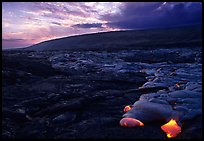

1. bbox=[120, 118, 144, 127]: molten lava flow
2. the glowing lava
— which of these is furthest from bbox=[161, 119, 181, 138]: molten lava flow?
the glowing lava

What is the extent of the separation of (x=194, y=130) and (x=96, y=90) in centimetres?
358

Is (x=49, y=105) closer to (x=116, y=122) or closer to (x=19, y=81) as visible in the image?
(x=116, y=122)

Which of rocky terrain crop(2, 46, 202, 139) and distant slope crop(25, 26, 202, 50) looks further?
distant slope crop(25, 26, 202, 50)

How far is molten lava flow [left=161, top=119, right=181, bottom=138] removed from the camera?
4.55 m

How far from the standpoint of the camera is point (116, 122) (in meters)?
5.22

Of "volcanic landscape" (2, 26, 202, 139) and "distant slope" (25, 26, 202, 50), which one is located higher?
"distant slope" (25, 26, 202, 50)

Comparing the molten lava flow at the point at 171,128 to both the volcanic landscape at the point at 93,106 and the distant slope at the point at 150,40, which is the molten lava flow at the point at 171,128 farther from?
the distant slope at the point at 150,40

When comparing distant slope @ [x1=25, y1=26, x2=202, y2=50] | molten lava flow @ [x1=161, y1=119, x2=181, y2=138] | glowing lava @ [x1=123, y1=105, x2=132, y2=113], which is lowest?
molten lava flow @ [x1=161, y1=119, x2=181, y2=138]

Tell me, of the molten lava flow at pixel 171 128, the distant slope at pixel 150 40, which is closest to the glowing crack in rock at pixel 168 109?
the molten lava flow at pixel 171 128

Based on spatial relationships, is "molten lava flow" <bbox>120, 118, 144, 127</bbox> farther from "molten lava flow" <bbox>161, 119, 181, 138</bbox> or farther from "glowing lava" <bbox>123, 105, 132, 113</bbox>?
"glowing lava" <bbox>123, 105, 132, 113</bbox>

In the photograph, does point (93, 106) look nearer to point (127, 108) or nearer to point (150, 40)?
point (127, 108)

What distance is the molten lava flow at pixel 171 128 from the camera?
4555 mm

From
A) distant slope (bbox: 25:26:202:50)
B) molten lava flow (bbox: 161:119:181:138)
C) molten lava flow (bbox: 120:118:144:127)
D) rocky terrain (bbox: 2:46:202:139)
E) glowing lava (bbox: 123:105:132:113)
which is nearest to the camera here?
molten lava flow (bbox: 161:119:181:138)

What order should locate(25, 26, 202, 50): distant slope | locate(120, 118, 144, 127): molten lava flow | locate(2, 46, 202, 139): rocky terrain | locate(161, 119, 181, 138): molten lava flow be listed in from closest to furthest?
1. locate(161, 119, 181, 138): molten lava flow
2. locate(2, 46, 202, 139): rocky terrain
3. locate(120, 118, 144, 127): molten lava flow
4. locate(25, 26, 202, 50): distant slope
